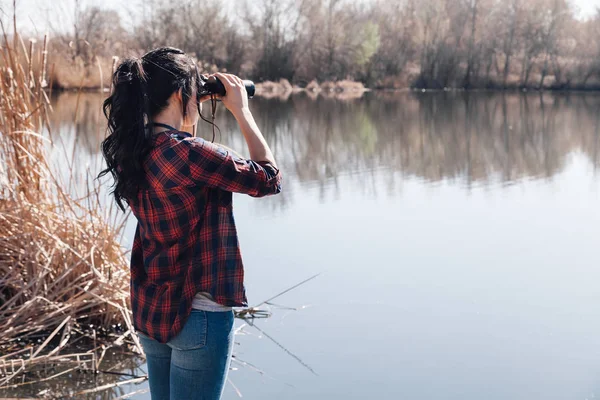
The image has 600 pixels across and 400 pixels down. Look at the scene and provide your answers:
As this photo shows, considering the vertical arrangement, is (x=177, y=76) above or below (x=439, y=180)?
above

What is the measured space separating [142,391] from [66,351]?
0.46 meters

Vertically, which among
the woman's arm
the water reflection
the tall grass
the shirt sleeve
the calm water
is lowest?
the water reflection

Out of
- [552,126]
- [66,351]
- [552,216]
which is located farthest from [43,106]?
[552,126]

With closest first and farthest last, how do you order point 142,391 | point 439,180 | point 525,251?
point 142,391 → point 525,251 → point 439,180

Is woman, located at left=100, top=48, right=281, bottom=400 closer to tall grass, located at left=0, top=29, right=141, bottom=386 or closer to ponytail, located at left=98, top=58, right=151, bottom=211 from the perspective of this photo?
ponytail, located at left=98, top=58, right=151, bottom=211

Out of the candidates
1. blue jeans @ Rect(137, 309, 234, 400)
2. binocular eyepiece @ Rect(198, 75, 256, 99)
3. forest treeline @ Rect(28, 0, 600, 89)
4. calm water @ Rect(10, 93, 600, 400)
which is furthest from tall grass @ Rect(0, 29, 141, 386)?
forest treeline @ Rect(28, 0, 600, 89)

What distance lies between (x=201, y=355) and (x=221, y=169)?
1.25 ft

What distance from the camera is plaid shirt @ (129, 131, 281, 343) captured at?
1.52 meters

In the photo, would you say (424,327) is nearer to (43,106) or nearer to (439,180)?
(43,106)

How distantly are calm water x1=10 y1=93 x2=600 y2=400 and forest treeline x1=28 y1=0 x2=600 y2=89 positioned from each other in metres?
22.0

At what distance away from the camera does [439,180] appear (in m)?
7.86

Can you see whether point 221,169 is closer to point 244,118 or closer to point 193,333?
point 244,118

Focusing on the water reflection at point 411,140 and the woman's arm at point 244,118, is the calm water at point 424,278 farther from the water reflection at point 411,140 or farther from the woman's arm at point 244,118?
the woman's arm at point 244,118

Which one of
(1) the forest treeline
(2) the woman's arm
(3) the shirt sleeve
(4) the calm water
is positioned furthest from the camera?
(1) the forest treeline
